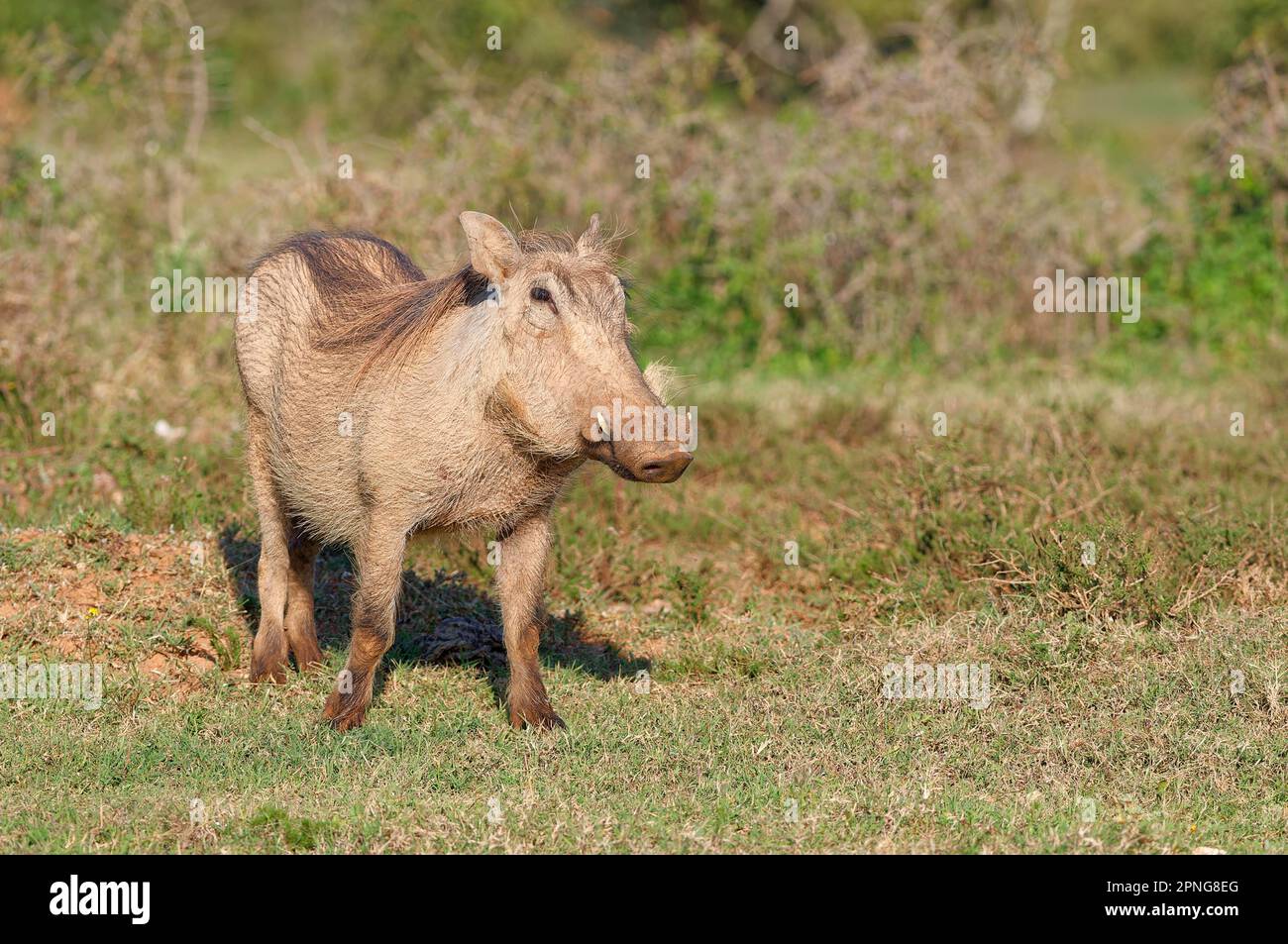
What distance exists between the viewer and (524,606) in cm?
515

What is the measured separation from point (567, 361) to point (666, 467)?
19.4 inches

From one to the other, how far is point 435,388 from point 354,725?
112 cm

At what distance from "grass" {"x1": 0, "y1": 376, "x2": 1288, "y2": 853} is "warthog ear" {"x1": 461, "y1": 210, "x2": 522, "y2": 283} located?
1455mm

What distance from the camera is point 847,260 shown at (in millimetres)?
10375

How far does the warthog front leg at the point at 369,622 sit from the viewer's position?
194 inches

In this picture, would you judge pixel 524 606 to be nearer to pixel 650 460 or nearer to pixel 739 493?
pixel 650 460

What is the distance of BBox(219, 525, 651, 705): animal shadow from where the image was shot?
5789 millimetres

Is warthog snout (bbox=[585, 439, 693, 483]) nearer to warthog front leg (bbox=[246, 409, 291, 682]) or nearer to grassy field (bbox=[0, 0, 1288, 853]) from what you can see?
grassy field (bbox=[0, 0, 1288, 853])

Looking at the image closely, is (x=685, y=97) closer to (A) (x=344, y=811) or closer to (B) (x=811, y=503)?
(B) (x=811, y=503)

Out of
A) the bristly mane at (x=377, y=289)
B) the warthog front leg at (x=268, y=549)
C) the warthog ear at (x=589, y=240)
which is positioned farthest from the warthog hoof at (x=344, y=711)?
the warthog ear at (x=589, y=240)
